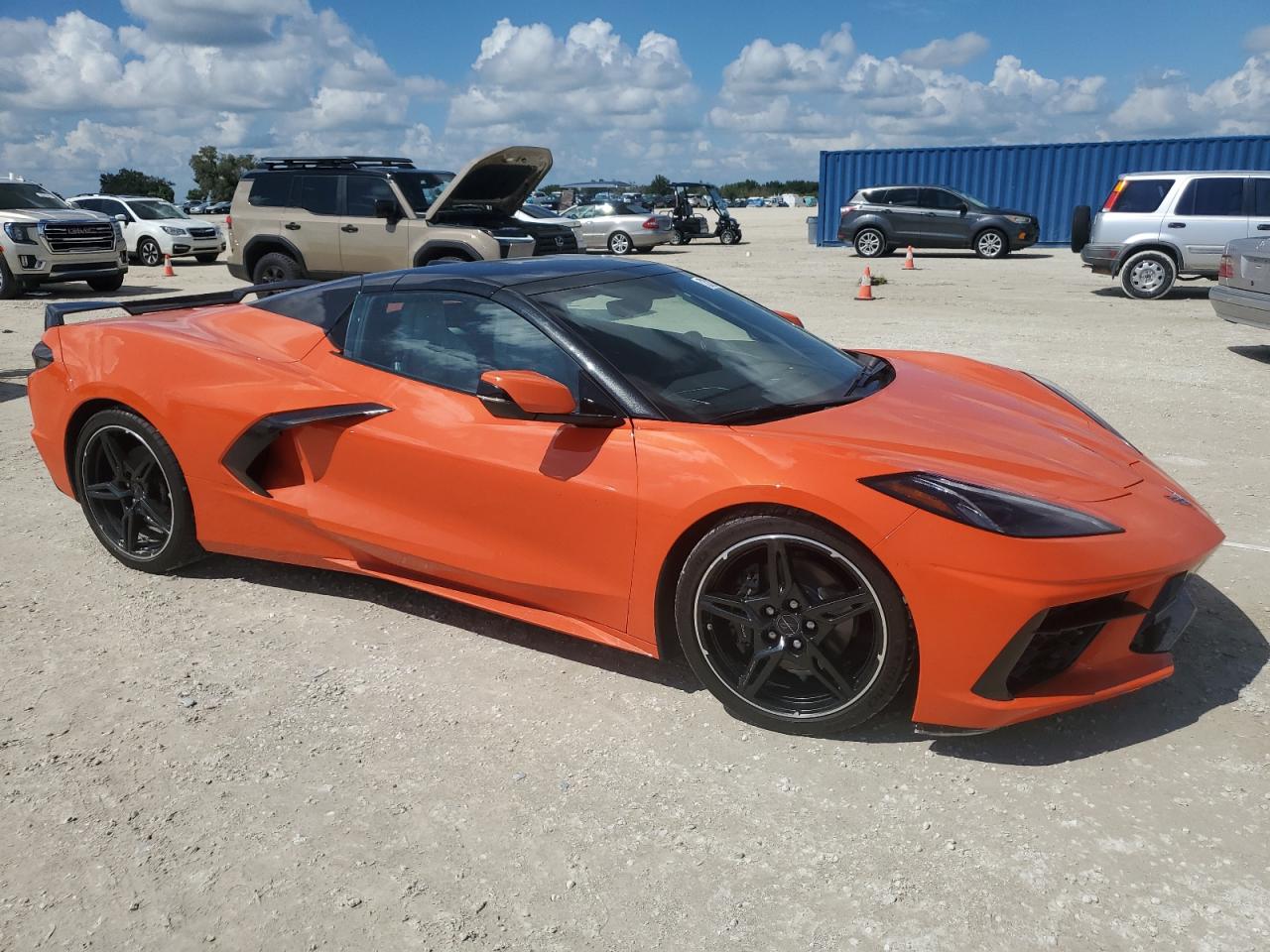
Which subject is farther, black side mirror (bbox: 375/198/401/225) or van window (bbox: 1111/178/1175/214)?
van window (bbox: 1111/178/1175/214)

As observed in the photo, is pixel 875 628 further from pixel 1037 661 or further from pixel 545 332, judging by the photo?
pixel 545 332

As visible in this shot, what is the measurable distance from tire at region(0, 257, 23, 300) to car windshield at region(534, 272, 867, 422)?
49.6 feet

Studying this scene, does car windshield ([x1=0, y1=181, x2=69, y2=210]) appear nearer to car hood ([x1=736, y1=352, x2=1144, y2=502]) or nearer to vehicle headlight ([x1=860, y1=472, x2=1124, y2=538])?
car hood ([x1=736, y1=352, x2=1144, y2=502])

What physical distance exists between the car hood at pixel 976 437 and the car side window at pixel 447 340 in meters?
0.80

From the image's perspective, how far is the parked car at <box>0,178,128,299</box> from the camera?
1548 centimetres

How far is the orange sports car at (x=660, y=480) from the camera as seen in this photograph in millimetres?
2768

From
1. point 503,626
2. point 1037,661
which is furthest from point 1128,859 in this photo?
point 503,626

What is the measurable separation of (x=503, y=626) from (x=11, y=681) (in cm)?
165

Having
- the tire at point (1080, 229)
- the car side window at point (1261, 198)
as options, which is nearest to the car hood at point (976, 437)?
the car side window at point (1261, 198)

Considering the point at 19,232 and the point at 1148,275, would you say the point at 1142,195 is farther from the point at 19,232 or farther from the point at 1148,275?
the point at 19,232

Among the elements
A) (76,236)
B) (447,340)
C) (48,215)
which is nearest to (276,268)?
(76,236)

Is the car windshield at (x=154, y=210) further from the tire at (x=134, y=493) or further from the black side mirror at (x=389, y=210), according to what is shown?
the tire at (x=134, y=493)

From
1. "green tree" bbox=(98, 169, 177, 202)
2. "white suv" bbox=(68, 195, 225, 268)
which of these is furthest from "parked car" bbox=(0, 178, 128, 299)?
"green tree" bbox=(98, 169, 177, 202)

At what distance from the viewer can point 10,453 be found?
21.1ft
